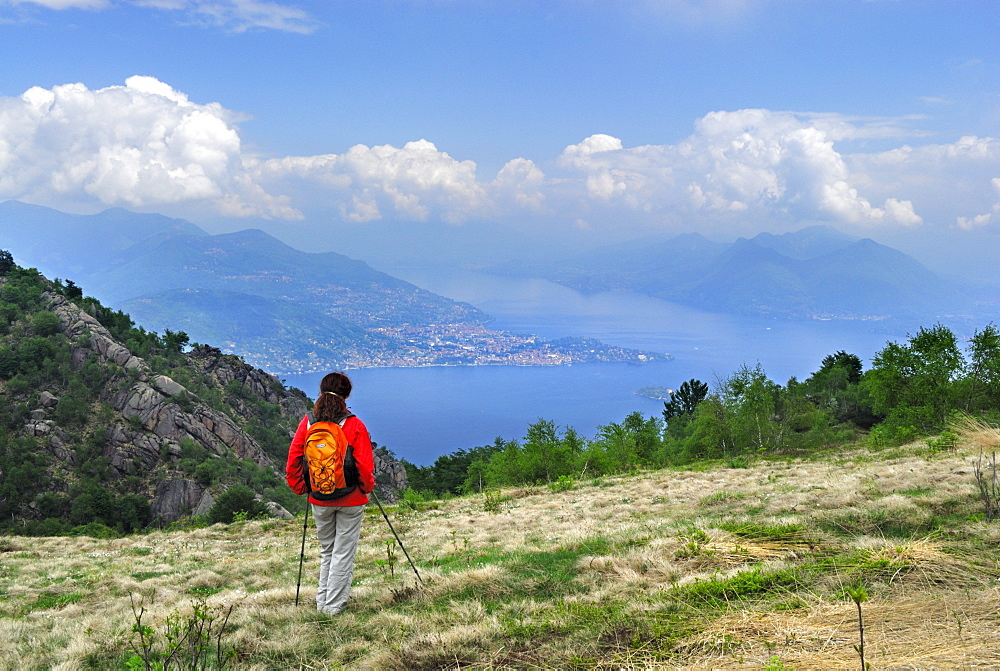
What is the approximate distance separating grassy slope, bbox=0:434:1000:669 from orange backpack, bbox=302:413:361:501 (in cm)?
126

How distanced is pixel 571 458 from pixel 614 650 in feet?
110

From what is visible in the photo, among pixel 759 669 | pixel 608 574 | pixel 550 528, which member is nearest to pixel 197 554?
pixel 550 528

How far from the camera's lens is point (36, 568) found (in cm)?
1134

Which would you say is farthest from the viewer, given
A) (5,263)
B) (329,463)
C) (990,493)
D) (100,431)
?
(5,263)

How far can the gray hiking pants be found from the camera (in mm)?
5906

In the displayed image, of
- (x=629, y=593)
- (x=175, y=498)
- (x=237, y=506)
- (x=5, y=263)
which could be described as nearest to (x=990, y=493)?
(x=629, y=593)

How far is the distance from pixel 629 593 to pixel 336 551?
3.07 meters

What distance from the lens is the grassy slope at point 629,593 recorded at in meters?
3.88

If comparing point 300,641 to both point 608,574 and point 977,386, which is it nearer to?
point 608,574

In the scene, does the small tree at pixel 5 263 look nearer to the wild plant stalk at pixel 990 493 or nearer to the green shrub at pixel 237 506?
the green shrub at pixel 237 506

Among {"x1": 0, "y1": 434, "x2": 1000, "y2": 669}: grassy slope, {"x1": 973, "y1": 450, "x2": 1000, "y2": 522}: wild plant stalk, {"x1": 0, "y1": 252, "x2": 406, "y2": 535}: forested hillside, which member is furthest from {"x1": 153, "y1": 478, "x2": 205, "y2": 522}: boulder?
{"x1": 973, "y1": 450, "x2": 1000, "y2": 522}: wild plant stalk

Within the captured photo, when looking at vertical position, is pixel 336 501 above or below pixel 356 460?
below

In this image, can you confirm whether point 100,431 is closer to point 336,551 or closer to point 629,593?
point 336,551

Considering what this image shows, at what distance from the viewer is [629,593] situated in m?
5.36
